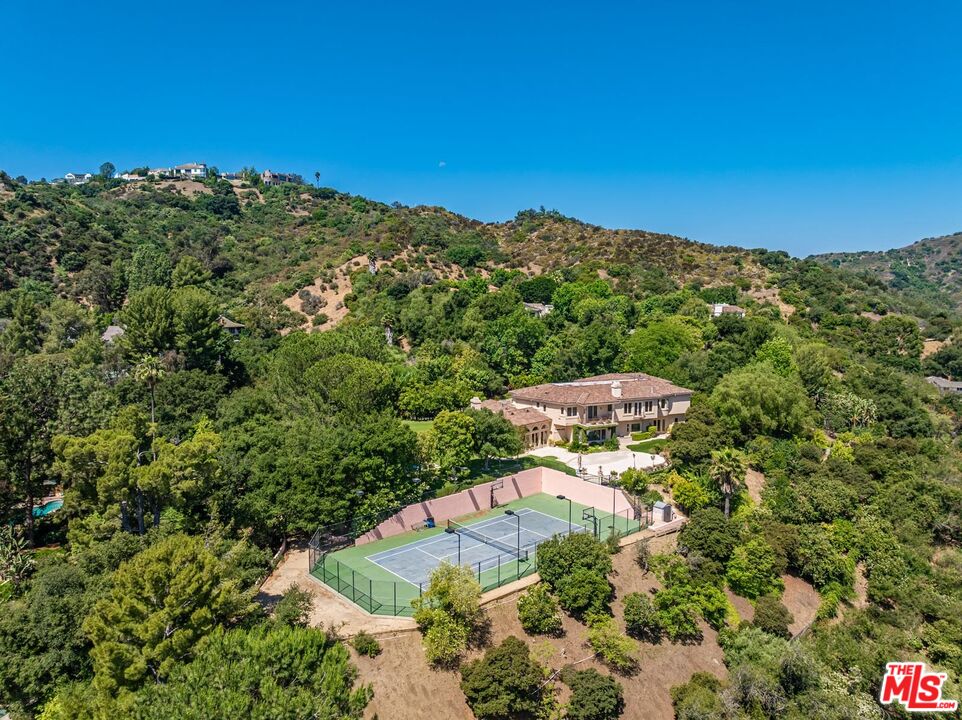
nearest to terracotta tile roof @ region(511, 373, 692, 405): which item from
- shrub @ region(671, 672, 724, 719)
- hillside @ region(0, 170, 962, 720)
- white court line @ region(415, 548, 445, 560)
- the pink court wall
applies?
hillside @ region(0, 170, 962, 720)

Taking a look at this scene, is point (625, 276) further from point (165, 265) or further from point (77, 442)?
point (77, 442)

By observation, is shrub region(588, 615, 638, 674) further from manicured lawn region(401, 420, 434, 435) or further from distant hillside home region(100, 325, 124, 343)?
distant hillside home region(100, 325, 124, 343)

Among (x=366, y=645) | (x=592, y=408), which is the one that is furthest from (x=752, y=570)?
(x=366, y=645)

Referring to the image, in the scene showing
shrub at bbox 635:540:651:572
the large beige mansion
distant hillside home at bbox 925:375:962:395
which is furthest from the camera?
distant hillside home at bbox 925:375:962:395

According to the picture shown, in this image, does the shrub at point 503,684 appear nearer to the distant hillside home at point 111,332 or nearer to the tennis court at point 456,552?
the tennis court at point 456,552

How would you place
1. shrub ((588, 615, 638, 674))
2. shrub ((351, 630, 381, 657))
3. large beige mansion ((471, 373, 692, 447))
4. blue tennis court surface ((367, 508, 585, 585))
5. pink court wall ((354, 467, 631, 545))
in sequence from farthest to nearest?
large beige mansion ((471, 373, 692, 447)) → pink court wall ((354, 467, 631, 545)) → blue tennis court surface ((367, 508, 585, 585)) → shrub ((588, 615, 638, 674)) → shrub ((351, 630, 381, 657))

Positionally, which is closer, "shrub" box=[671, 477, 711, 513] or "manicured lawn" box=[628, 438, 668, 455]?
"shrub" box=[671, 477, 711, 513]
